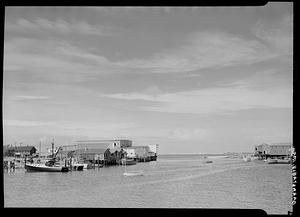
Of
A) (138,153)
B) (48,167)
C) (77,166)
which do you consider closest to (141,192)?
(138,153)

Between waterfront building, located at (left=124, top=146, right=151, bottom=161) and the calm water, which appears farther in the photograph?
waterfront building, located at (left=124, top=146, right=151, bottom=161)

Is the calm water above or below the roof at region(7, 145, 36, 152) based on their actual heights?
below

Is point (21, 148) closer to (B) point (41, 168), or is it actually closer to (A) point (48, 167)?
(A) point (48, 167)

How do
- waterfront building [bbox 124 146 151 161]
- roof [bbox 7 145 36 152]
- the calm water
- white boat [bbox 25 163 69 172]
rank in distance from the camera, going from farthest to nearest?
white boat [bbox 25 163 69 172]
waterfront building [bbox 124 146 151 161]
roof [bbox 7 145 36 152]
the calm water

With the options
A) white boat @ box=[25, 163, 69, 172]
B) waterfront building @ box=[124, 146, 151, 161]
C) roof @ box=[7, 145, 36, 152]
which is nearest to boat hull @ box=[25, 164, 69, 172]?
white boat @ box=[25, 163, 69, 172]

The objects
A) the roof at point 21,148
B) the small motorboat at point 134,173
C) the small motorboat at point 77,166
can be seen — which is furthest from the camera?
the small motorboat at point 77,166

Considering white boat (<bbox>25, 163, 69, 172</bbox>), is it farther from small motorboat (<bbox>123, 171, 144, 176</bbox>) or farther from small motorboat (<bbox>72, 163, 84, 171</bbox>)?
small motorboat (<bbox>123, 171, 144, 176</bbox>)

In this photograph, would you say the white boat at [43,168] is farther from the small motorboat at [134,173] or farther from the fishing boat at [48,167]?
the small motorboat at [134,173]

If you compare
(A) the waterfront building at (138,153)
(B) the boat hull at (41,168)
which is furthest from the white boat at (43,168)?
(A) the waterfront building at (138,153)

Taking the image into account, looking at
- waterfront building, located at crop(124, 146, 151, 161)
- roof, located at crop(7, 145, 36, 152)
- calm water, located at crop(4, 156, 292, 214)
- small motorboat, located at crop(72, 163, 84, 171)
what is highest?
roof, located at crop(7, 145, 36, 152)

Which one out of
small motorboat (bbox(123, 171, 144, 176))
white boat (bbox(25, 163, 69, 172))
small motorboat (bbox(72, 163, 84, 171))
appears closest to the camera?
small motorboat (bbox(123, 171, 144, 176))

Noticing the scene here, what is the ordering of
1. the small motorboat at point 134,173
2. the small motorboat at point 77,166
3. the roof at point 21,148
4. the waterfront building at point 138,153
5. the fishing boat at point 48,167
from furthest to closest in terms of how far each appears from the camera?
the small motorboat at point 77,166
the fishing boat at point 48,167
the small motorboat at point 134,173
the waterfront building at point 138,153
the roof at point 21,148

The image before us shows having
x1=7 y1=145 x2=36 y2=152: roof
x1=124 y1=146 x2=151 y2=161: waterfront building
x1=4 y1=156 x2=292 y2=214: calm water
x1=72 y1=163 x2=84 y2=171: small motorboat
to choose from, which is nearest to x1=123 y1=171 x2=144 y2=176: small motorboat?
x1=4 y1=156 x2=292 y2=214: calm water
